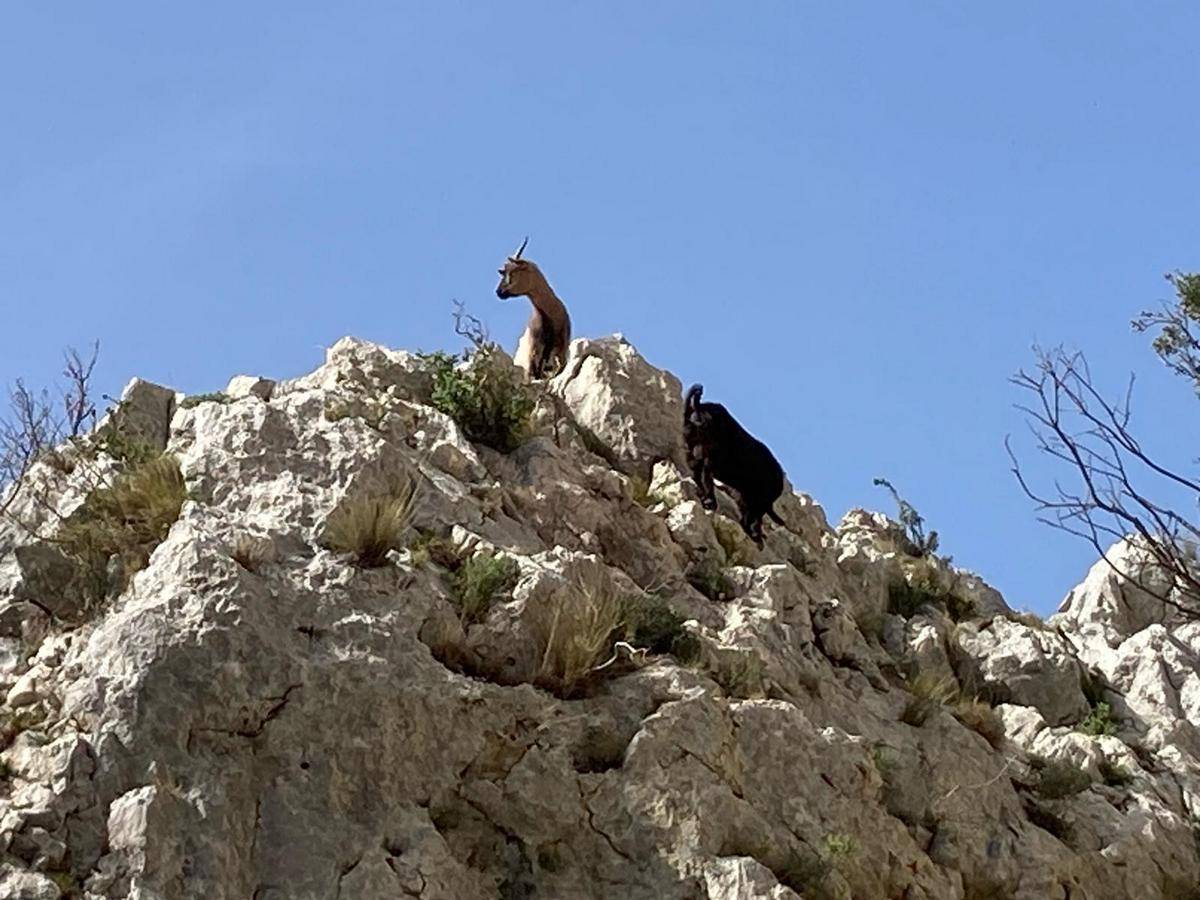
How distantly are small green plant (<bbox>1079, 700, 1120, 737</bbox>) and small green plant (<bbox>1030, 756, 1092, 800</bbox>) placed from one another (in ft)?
4.88

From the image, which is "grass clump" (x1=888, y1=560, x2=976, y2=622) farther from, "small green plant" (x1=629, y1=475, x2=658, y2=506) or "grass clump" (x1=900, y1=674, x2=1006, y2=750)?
"small green plant" (x1=629, y1=475, x2=658, y2=506)

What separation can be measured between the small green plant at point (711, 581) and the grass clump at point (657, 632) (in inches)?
72.4

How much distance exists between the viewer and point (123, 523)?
560 inches

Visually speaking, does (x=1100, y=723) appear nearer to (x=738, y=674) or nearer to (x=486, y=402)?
(x=738, y=674)

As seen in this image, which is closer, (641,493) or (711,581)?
(711,581)

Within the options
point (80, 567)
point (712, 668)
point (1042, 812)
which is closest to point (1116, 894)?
point (1042, 812)

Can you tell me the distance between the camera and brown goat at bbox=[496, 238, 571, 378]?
894 inches

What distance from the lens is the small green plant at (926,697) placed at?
1644cm

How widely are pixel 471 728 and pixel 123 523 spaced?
3521 millimetres

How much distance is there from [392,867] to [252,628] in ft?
6.41

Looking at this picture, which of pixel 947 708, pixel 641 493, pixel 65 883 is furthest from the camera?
pixel 641 493

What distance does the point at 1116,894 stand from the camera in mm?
15148

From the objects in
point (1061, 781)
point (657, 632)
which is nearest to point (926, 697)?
point (1061, 781)

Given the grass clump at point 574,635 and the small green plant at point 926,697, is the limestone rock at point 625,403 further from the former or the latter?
the grass clump at point 574,635
